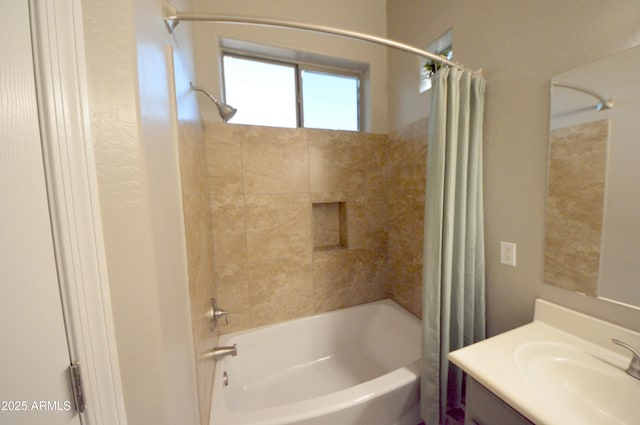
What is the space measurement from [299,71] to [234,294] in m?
1.96

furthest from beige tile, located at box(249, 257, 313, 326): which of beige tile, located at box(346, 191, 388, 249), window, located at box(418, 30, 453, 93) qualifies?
window, located at box(418, 30, 453, 93)

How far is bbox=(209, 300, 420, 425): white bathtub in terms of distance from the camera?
103cm

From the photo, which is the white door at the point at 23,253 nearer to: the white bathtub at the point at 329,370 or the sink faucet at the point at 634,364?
the white bathtub at the point at 329,370

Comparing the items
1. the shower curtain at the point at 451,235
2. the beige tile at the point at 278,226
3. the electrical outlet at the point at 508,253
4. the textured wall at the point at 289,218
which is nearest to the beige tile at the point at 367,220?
the textured wall at the point at 289,218

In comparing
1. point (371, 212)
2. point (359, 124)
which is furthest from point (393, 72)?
point (371, 212)

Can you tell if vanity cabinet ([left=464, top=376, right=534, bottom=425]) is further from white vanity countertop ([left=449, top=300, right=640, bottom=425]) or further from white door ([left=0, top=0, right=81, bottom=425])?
white door ([left=0, top=0, right=81, bottom=425])

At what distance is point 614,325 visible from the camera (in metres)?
0.78

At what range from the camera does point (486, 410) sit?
735mm

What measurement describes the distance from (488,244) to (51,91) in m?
1.66

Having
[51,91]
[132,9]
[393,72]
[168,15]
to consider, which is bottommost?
[51,91]

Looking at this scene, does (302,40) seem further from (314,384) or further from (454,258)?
(314,384)

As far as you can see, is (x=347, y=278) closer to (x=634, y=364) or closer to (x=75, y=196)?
(x=634, y=364)

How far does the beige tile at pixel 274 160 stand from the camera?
1.64 metres

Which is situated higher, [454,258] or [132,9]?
[132,9]
